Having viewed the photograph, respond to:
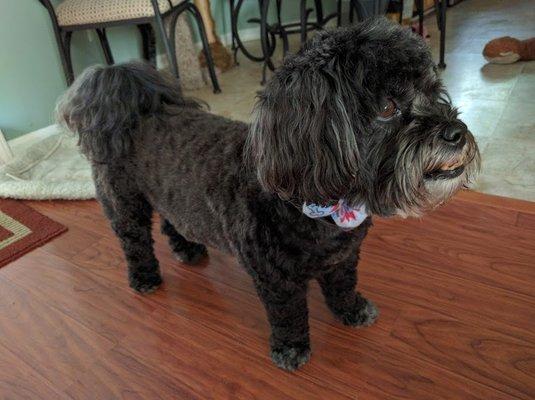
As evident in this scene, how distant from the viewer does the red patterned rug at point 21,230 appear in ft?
5.05

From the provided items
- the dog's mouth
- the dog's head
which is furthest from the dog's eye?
the dog's mouth

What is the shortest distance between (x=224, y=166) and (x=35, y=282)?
0.92 m

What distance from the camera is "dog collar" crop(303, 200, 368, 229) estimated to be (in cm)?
73

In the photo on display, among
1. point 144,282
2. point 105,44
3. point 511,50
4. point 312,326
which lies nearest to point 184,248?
point 144,282

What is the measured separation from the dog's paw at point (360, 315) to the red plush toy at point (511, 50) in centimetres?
210

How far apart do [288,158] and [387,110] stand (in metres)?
0.17

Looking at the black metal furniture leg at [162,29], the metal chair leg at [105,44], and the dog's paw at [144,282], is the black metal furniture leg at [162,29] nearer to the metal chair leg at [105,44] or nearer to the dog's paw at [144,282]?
the metal chair leg at [105,44]

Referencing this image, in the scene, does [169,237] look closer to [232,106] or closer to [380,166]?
[380,166]

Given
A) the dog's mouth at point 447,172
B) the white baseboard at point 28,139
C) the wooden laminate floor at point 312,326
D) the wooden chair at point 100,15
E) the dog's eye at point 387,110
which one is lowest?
the wooden laminate floor at point 312,326

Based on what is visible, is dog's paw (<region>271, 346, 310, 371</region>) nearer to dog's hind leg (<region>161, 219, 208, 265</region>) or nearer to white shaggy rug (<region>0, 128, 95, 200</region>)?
dog's hind leg (<region>161, 219, 208, 265</region>)

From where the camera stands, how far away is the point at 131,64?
1.10 meters

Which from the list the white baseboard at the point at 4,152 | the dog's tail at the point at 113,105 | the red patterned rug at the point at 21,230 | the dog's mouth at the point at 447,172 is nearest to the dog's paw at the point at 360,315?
the dog's mouth at the point at 447,172

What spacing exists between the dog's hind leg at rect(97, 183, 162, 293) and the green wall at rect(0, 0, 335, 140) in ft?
4.80

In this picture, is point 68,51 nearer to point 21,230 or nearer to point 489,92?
point 21,230
